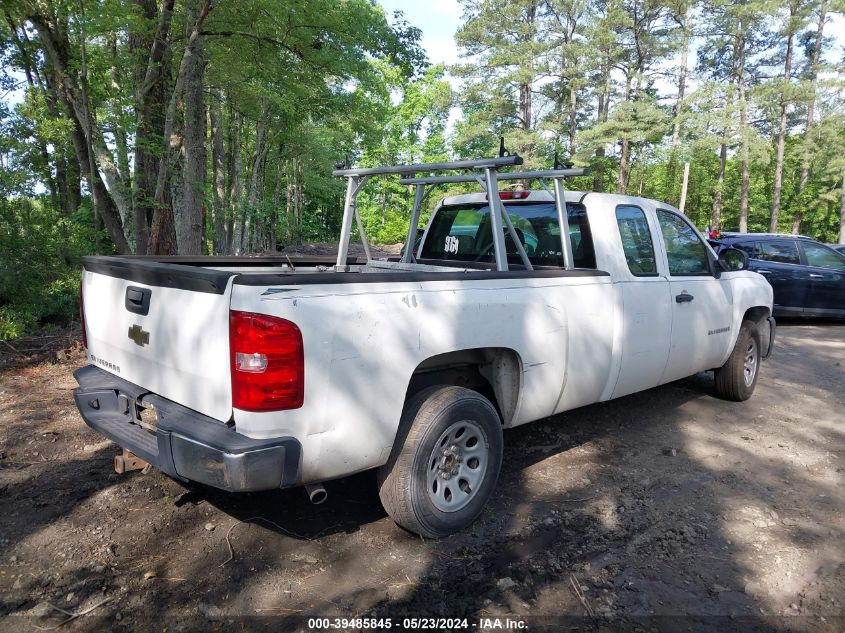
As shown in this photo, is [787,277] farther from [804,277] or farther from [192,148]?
[192,148]

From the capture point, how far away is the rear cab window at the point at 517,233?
432 cm

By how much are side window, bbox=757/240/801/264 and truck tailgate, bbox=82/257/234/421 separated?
1171 cm

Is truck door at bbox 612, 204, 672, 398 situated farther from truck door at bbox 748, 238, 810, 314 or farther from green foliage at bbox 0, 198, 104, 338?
truck door at bbox 748, 238, 810, 314

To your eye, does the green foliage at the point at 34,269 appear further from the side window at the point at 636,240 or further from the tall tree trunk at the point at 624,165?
the tall tree trunk at the point at 624,165

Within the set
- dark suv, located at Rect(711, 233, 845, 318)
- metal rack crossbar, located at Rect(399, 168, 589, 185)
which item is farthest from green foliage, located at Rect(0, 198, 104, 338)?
dark suv, located at Rect(711, 233, 845, 318)

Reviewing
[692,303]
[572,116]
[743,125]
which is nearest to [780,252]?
[692,303]

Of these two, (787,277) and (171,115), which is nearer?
(171,115)

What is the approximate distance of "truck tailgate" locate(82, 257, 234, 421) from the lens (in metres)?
2.53

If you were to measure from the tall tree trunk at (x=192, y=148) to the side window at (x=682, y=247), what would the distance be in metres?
6.89

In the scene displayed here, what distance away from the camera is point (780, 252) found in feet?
37.1

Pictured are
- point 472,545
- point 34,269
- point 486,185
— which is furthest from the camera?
point 34,269

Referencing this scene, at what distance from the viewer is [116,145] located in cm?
961

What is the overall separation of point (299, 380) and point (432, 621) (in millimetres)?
1212

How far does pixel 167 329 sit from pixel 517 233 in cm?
278
